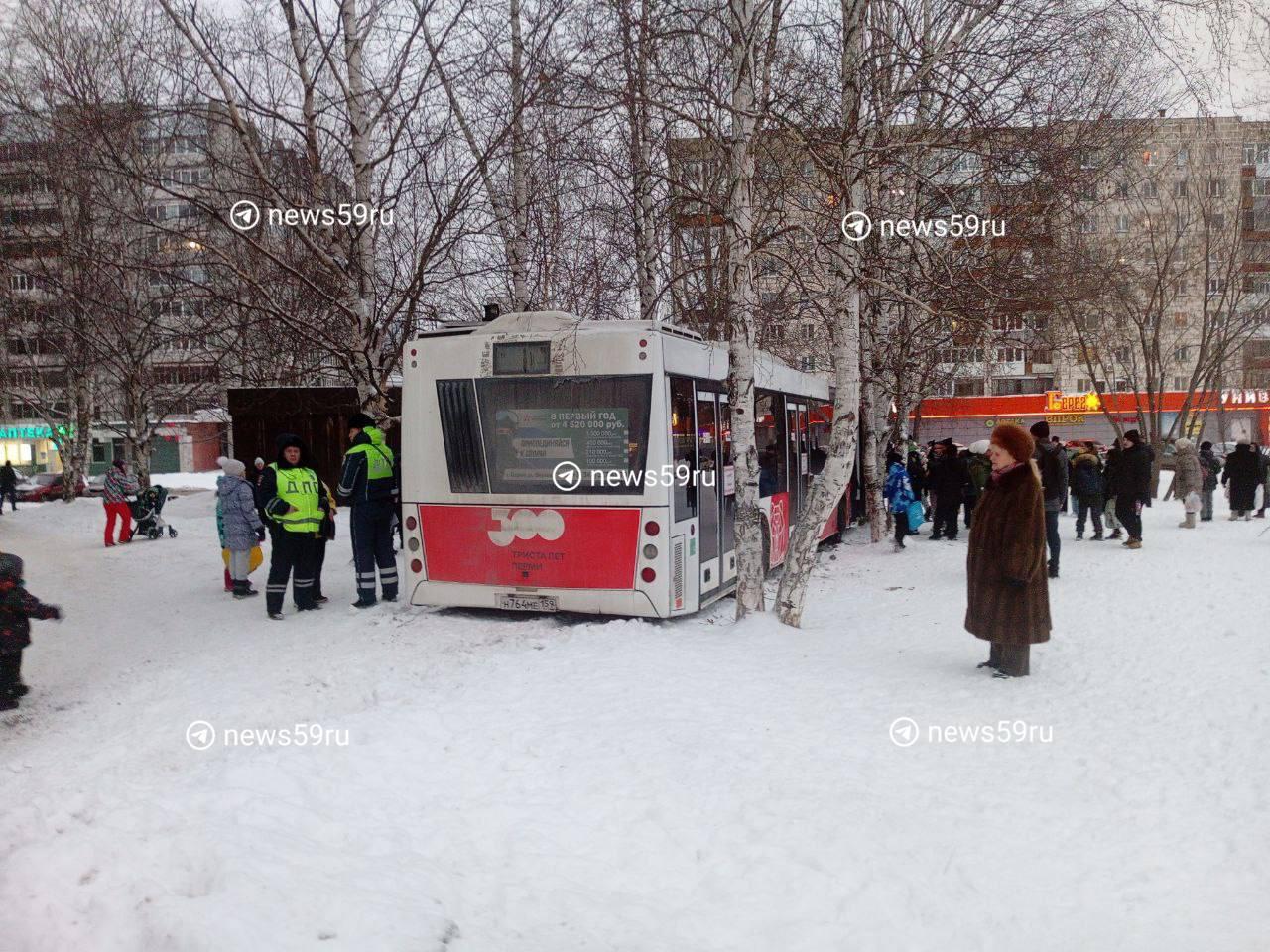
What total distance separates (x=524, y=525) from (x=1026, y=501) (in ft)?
14.6

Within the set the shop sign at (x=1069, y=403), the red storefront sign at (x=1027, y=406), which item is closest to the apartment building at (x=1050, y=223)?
the red storefront sign at (x=1027, y=406)

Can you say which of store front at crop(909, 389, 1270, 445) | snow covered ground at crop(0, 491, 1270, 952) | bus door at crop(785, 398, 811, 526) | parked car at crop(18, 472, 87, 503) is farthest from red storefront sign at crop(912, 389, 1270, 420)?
snow covered ground at crop(0, 491, 1270, 952)

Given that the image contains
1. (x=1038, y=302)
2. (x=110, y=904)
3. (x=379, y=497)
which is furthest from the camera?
(x=1038, y=302)

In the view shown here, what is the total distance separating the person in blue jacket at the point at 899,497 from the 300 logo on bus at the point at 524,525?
29.1ft

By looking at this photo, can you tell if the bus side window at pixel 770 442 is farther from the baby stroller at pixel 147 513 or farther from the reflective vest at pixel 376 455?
the baby stroller at pixel 147 513

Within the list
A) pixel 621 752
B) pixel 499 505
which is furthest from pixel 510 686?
pixel 499 505

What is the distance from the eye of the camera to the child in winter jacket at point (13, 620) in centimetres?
687

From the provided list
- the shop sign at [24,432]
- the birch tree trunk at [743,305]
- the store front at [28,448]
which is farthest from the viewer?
the store front at [28,448]

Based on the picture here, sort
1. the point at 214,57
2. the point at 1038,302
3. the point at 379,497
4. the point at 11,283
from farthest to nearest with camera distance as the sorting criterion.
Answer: the point at 11,283 < the point at 1038,302 < the point at 214,57 < the point at 379,497

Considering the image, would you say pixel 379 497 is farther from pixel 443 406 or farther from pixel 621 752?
pixel 621 752

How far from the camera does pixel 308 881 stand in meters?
3.73

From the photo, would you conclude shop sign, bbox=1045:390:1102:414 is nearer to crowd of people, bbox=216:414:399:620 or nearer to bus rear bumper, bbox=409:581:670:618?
crowd of people, bbox=216:414:399:620

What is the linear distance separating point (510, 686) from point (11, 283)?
81.4 ft

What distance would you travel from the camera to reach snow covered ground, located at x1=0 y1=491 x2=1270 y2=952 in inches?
145
